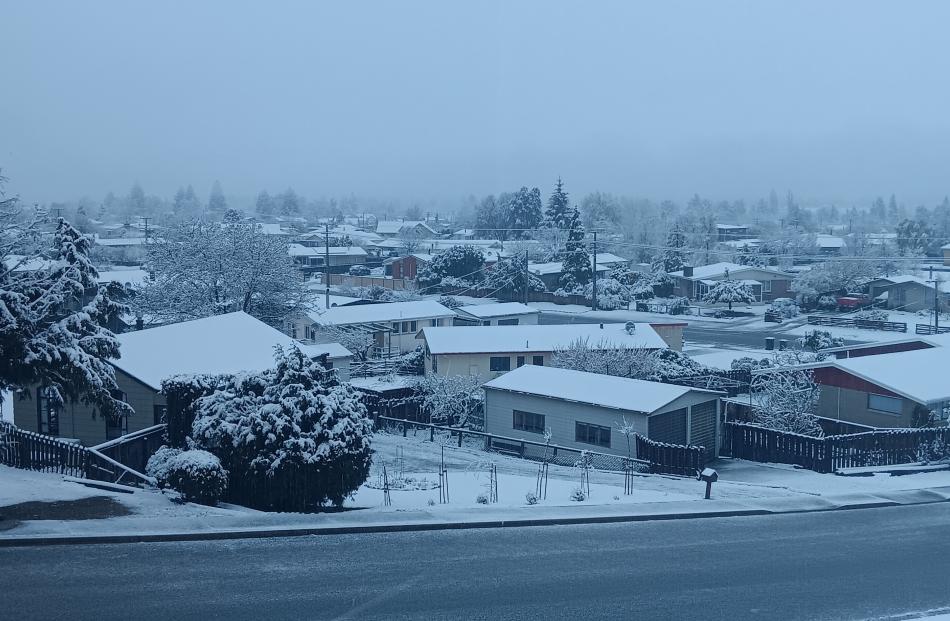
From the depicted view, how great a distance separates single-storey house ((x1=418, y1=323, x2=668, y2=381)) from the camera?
145 feet

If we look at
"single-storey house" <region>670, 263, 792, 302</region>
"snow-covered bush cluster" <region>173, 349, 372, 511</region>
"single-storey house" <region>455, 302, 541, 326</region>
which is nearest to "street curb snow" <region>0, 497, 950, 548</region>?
"snow-covered bush cluster" <region>173, 349, 372, 511</region>

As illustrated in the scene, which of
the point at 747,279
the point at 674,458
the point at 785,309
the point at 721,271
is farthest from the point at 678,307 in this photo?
the point at 674,458

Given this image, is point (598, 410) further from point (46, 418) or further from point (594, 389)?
point (46, 418)

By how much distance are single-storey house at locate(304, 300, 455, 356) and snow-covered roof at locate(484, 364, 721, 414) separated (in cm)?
2214

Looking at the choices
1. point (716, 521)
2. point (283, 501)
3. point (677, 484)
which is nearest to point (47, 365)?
point (283, 501)

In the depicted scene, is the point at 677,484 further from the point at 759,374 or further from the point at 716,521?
the point at 759,374

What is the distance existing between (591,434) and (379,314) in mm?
28572

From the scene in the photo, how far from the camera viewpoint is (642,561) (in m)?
15.5

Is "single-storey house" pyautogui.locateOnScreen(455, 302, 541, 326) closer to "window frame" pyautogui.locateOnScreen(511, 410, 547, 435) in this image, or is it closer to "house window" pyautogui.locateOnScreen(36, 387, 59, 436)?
"window frame" pyautogui.locateOnScreen(511, 410, 547, 435)

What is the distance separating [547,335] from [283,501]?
2917 cm

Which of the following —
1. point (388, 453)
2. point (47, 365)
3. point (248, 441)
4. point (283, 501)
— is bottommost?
point (388, 453)

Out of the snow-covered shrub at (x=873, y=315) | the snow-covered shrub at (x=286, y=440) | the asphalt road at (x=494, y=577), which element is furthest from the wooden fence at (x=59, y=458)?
the snow-covered shrub at (x=873, y=315)

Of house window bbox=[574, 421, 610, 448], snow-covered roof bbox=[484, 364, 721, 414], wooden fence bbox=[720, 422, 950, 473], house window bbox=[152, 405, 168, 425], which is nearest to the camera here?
house window bbox=[152, 405, 168, 425]

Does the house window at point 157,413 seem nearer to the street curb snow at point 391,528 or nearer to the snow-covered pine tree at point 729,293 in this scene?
the street curb snow at point 391,528
